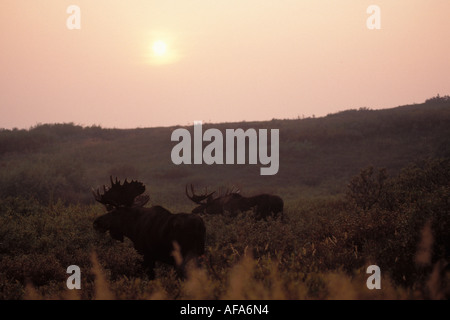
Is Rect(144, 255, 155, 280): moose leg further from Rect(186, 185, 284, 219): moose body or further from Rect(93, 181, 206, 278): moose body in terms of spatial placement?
Rect(186, 185, 284, 219): moose body

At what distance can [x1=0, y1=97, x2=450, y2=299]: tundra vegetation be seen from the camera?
552 centimetres

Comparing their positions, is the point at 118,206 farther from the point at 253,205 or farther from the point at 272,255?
the point at 253,205

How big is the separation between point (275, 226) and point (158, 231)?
16.9 ft

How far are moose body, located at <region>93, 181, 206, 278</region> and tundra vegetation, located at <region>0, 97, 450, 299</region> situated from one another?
295 mm

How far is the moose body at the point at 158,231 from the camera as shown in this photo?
23.6 feet

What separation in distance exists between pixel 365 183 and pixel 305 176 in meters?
16.5

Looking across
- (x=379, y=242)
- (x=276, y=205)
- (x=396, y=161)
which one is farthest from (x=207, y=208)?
(x=396, y=161)

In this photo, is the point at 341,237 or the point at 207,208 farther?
the point at 207,208

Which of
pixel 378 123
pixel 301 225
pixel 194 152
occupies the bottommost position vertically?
pixel 301 225

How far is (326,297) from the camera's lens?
4832 mm

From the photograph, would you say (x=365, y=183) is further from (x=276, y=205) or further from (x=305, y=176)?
(x=305, y=176)

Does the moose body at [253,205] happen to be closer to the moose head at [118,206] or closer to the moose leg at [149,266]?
the moose head at [118,206]

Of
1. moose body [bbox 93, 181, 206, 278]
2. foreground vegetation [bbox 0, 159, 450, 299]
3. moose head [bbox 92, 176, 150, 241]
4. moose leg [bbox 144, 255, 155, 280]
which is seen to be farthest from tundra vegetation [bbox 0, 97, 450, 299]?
moose head [bbox 92, 176, 150, 241]

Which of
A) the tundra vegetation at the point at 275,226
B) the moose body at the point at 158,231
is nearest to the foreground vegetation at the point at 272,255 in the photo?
the tundra vegetation at the point at 275,226
